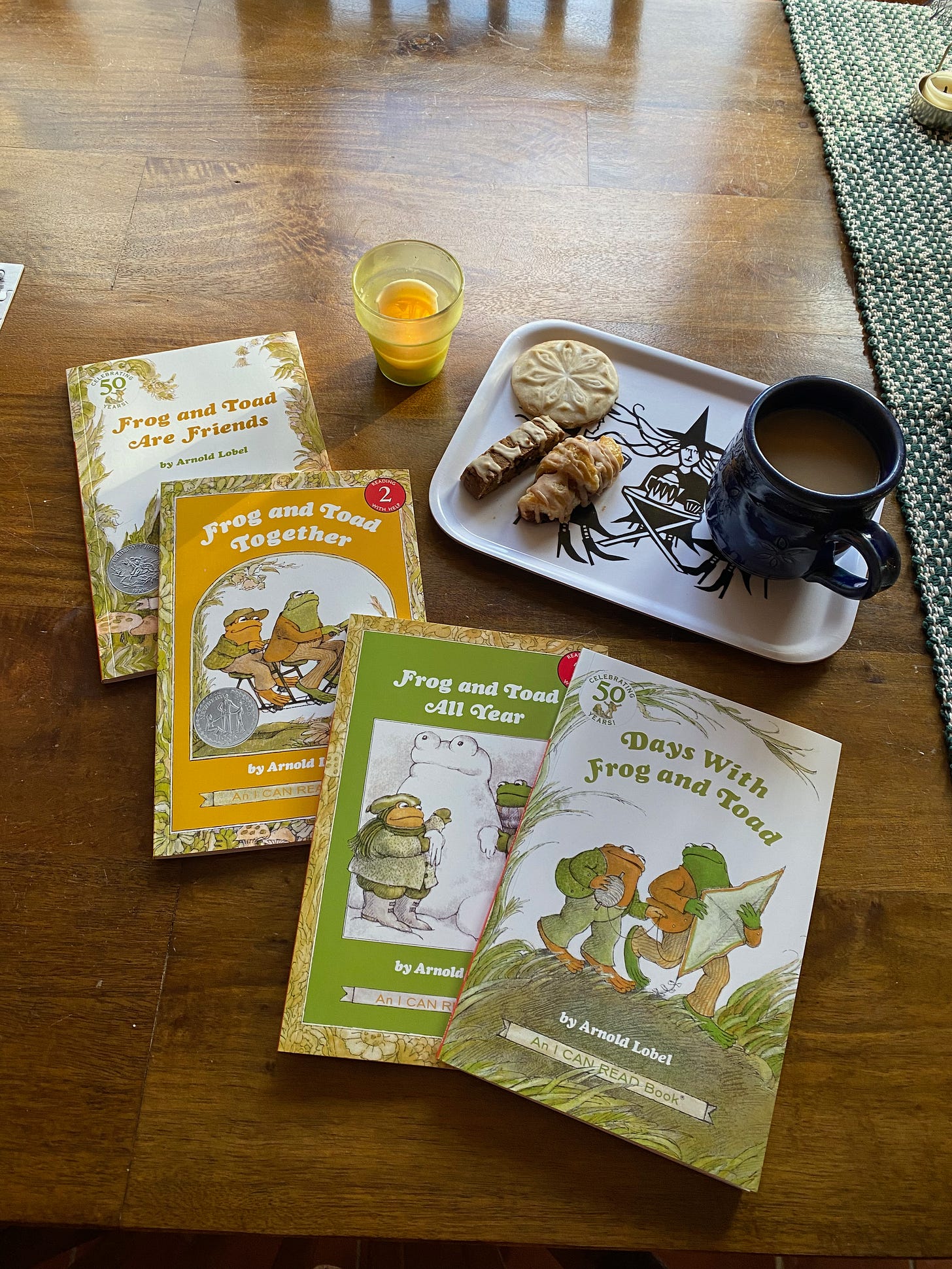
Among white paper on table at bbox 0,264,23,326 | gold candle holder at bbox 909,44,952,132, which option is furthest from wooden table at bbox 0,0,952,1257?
gold candle holder at bbox 909,44,952,132

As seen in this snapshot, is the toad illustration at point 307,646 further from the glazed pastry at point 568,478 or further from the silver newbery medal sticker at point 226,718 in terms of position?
the glazed pastry at point 568,478

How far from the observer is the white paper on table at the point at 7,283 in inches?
34.9

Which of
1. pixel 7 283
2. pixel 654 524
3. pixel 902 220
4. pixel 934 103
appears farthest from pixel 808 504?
pixel 7 283

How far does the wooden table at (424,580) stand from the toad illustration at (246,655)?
7 centimetres

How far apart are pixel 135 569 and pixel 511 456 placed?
1.13 feet

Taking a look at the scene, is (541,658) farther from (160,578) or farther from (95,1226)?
(95,1226)

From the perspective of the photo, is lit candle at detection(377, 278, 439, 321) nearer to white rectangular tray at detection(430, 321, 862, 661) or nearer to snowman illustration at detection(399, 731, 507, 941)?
white rectangular tray at detection(430, 321, 862, 661)

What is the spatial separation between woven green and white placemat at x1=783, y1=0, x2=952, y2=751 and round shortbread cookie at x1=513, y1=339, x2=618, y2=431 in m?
0.29

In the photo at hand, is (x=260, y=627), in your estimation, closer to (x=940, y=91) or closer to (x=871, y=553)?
(x=871, y=553)

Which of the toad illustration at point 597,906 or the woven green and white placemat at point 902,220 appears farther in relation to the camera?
the woven green and white placemat at point 902,220

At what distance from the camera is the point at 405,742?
68 cm

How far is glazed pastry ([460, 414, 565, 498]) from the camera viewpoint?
0.77 meters

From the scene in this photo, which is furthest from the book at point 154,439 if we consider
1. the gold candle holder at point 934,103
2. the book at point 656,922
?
the gold candle holder at point 934,103

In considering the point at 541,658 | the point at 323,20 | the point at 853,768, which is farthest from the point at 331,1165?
the point at 323,20
